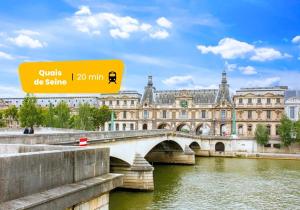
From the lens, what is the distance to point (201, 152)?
89500mm

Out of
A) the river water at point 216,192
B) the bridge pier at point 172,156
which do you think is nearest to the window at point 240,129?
the bridge pier at point 172,156

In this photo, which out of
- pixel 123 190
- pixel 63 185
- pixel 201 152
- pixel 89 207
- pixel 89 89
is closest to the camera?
pixel 63 185

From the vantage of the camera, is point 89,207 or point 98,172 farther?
point 98,172

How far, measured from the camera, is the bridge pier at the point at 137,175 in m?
38.1

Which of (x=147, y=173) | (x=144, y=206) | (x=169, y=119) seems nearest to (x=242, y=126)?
(x=169, y=119)

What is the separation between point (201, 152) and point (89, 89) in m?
78.3

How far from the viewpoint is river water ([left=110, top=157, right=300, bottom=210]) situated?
32.6 meters

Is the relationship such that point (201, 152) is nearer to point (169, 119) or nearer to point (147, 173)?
point (169, 119)

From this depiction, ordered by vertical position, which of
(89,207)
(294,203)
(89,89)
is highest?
(89,89)

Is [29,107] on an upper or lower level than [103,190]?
upper

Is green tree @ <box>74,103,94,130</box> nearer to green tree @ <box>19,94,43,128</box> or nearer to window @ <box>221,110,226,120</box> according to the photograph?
green tree @ <box>19,94,43,128</box>

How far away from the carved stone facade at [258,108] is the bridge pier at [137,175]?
6666cm

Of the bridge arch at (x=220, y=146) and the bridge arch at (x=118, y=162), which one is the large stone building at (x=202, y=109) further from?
the bridge arch at (x=118, y=162)

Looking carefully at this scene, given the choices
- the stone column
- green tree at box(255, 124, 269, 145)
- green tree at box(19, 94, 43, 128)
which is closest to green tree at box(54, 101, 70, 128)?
green tree at box(19, 94, 43, 128)
